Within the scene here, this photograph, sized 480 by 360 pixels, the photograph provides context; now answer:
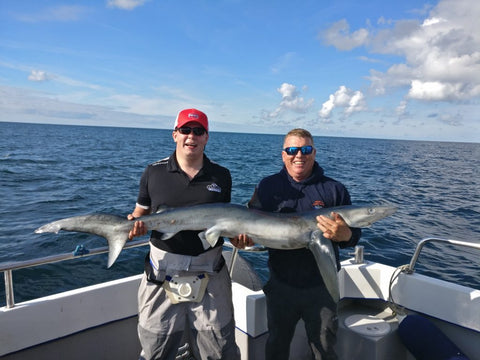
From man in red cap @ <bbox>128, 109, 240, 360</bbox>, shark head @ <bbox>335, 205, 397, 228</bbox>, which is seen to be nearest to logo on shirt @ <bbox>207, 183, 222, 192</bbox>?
man in red cap @ <bbox>128, 109, 240, 360</bbox>

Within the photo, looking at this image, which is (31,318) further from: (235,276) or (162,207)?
(235,276)

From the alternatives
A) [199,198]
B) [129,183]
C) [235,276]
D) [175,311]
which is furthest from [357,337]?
[129,183]

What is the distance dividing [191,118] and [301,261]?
1934 millimetres

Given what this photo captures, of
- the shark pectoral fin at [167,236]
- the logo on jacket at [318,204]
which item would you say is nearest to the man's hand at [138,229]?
the shark pectoral fin at [167,236]

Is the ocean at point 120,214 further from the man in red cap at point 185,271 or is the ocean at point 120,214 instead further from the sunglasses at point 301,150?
the man in red cap at point 185,271

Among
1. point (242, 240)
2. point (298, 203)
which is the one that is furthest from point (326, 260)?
point (242, 240)

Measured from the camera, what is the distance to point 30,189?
1925 cm

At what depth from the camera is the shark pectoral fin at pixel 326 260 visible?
3241 mm

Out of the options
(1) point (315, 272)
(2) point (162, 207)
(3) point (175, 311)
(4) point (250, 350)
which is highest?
(2) point (162, 207)

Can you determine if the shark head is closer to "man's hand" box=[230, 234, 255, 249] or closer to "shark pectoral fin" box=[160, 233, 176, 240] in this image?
"man's hand" box=[230, 234, 255, 249]

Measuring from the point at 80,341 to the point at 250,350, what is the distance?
6.67 ft

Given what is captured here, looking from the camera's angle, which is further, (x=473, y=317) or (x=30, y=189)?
(x=30, y=189)

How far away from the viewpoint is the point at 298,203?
3799mm

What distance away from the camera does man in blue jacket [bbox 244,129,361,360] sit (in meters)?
3.53
